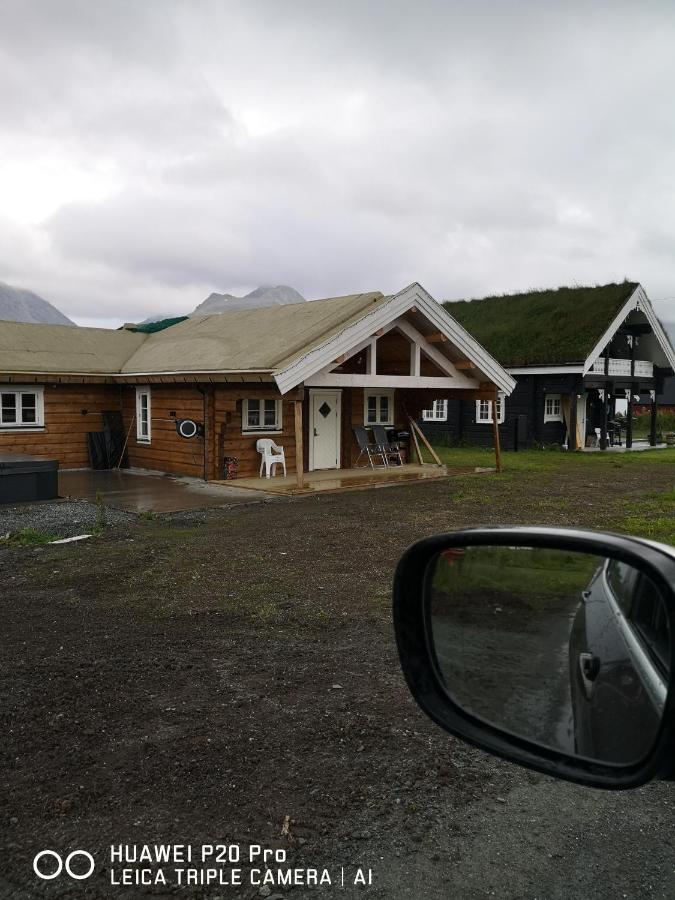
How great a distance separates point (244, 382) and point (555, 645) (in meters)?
14.7

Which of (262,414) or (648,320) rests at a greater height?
(648,320)

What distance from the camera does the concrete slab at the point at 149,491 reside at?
516 inches

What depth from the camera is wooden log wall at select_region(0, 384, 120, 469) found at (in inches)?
701

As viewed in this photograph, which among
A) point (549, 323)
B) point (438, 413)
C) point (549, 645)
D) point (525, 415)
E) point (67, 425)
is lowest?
point (549, 645)

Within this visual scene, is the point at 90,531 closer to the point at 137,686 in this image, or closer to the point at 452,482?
the point at 137,686

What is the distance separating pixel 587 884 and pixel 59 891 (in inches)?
79.7

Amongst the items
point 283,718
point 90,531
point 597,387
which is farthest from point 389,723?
point 597,387

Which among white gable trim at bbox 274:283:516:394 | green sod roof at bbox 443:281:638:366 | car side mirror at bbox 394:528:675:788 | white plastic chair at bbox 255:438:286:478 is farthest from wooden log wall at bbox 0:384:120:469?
car side mirror at bbox 394:528:675:788

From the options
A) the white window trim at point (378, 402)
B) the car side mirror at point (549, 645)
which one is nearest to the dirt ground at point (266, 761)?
the car side mirror at point (549, 645)

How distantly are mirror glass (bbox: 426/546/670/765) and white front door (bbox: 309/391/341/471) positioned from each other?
53.2 ft

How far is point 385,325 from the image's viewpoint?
16281 mm

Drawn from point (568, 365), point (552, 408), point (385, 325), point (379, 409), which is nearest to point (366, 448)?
point (379, 409)

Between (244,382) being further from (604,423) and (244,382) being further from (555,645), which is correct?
(604,423)

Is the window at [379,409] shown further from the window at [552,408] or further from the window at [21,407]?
the window at [552,408]
